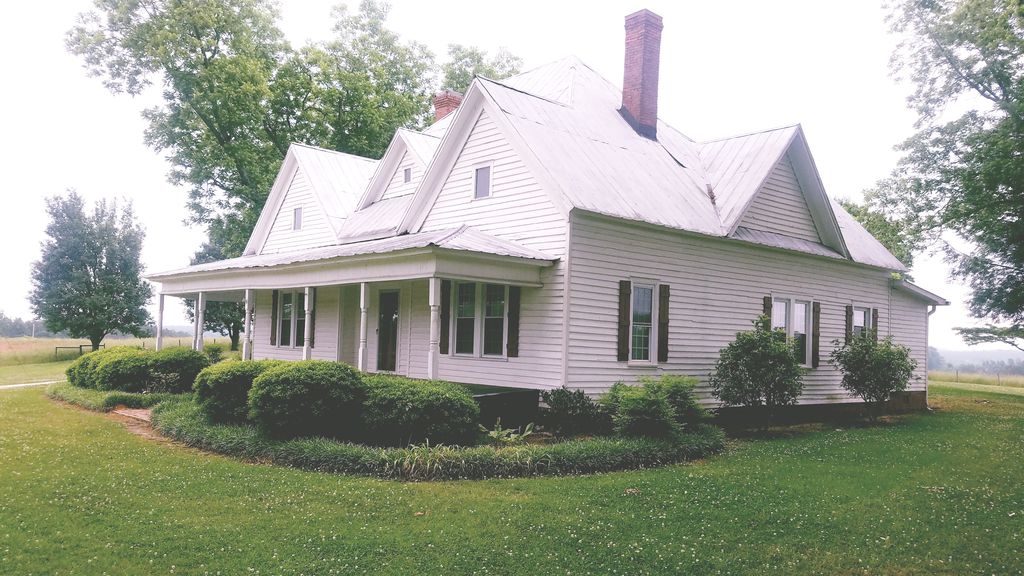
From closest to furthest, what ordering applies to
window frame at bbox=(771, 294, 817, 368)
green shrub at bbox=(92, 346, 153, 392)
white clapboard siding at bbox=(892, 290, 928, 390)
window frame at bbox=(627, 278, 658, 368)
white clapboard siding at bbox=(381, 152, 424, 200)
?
window frame at bbox=(627, 278, 658, 368) → green shrub at bbox=(92, 346, 153, 392) → window frame at bbox=(771, 294, 817, 368) → white clapboard siding at bbox=(381, 152, 424, 200) → white clapboard siding at bbox=(892, 290, 928, 390)

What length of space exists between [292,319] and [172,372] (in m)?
4.25

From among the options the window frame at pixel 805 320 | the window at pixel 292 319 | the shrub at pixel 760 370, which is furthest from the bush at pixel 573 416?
the window at pixel 292 319

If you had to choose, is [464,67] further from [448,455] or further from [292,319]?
[448,455]

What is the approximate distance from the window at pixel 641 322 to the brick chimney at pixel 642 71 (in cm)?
537

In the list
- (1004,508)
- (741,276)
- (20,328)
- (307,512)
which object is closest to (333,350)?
(741,276)

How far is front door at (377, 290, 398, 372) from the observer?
1823 cm

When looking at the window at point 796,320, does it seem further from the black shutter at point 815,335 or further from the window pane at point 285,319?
the window pane at point 285,319

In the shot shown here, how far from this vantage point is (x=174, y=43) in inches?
1197

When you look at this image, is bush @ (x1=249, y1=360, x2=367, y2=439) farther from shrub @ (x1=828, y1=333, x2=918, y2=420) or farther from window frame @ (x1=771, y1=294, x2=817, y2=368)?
shrub @ (x1=828, y1=333, x2=918, y2=420)

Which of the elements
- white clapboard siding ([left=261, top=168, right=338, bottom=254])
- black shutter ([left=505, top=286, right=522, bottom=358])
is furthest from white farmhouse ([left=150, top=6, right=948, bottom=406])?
white clapboard siding ([left=261, top=168, right=338, bottom=254])

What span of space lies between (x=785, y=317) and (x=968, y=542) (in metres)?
10.9

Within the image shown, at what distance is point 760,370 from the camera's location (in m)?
14.9

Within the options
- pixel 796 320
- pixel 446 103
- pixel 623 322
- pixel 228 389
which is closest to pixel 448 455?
pixel 228 389

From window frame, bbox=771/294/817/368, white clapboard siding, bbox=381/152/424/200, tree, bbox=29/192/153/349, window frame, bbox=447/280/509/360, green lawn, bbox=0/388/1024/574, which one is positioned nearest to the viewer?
green lawn, bbox=0/388/1024/574
